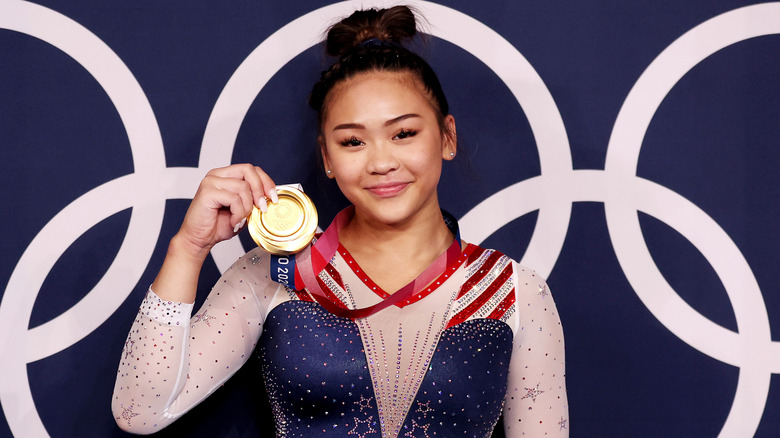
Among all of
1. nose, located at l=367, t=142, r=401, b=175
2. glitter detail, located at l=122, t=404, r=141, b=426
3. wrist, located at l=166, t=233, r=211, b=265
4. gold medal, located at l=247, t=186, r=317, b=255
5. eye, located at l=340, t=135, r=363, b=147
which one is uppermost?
eye, located at l=340, t=135, r=363, b=147

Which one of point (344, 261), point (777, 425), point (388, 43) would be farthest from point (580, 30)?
point (777, 425)

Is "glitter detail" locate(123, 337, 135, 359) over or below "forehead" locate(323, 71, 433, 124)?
below

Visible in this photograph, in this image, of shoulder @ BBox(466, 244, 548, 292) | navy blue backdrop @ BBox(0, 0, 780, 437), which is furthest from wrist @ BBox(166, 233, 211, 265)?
shoulder @ BBox(466, 244, 548, 292)

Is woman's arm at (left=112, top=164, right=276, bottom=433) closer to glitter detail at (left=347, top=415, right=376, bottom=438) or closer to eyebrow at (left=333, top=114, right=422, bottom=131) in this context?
eyebrow at (left=333, top=114, right=422, bottom=131)

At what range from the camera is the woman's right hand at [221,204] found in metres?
1.67

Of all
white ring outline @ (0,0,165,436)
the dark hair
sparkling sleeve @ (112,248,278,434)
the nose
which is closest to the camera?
sparkling sleeve @ (112,248,278,434)

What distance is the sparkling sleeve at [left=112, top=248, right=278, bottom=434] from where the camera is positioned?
5.41 ft

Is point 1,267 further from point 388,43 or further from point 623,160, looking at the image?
point 623,160

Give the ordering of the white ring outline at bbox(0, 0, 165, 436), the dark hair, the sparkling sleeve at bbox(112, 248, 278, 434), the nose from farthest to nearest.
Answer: the white ring outline at bbox(0, 0, 165, 436) < the dark hair < the nose < the sparkling sleeve at bbox(112, 248, 278, 434)

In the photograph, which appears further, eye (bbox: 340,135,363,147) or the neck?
the neck

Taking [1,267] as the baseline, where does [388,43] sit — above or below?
above

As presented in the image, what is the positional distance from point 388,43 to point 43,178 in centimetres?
105

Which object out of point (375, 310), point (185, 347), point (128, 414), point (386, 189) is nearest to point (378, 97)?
point (386, 189)

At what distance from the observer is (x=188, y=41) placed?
2207mm
